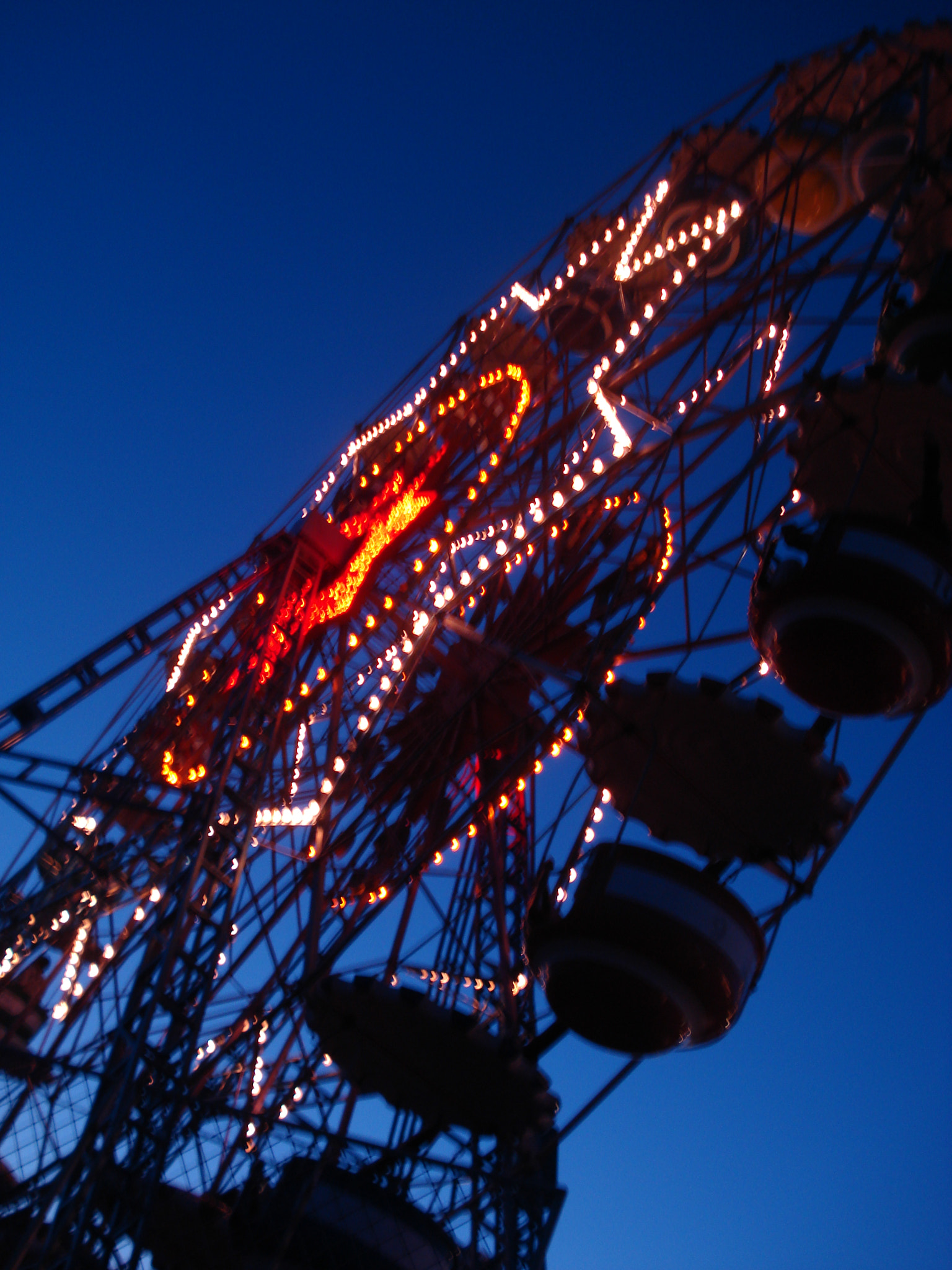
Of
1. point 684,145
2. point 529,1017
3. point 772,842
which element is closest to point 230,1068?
point 529,1017

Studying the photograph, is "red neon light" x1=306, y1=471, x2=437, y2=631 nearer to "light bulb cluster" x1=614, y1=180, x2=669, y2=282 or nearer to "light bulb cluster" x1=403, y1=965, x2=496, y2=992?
"light bulb cluster" x1=614, y1=180, x2=669, y2=282

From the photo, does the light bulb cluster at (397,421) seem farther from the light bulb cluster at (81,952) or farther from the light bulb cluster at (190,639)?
the light bulb cluster at (81,952)

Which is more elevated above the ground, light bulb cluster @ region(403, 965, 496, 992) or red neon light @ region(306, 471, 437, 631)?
red neon light @ region(306, 471, 437, 631)

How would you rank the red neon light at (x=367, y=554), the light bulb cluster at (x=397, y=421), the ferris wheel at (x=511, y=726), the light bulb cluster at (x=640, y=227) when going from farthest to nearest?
the light bulb cluster at (x=397, y=421), the light bulb cluster at (x=640, y=227), the red neon light at (x=367, y=554), the ferris wheel at (x=511, y=726)

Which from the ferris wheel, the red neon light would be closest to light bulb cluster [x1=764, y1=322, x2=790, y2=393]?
the ferris wheel

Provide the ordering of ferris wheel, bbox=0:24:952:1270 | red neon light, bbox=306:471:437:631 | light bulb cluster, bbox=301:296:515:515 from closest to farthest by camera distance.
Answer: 1. ferris wheel, bbox=0:24:952:1270
2. red neon light, bbox=306:471:437:631
3. light bulb cluster, bbox=301:296:515:515

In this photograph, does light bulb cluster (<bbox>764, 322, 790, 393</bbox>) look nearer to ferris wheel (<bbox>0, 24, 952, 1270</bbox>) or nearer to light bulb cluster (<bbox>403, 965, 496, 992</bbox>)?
ferris wheel (<bbox>0, 24, 952, 1270</bbox>)

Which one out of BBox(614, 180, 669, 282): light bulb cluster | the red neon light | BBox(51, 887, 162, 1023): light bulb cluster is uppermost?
BBox(614, 180, 669, 282): light bulb cluster

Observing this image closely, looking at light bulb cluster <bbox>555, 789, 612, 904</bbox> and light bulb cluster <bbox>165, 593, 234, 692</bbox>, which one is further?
light bulb cluster <bbox>165, 593, 234, 692</bbox>

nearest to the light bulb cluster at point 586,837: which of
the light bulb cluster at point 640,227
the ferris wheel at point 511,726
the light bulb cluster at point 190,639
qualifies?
the ferris wheel at point 511,726

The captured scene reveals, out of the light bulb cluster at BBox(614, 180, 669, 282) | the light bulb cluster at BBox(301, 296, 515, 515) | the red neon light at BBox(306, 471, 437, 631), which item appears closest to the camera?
the red neon light at BBox(306, 471, 437, 631)

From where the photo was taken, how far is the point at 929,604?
4.05 m

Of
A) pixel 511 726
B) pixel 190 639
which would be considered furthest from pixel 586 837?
pixel 190 639

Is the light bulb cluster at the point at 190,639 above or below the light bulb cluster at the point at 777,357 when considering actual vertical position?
below
